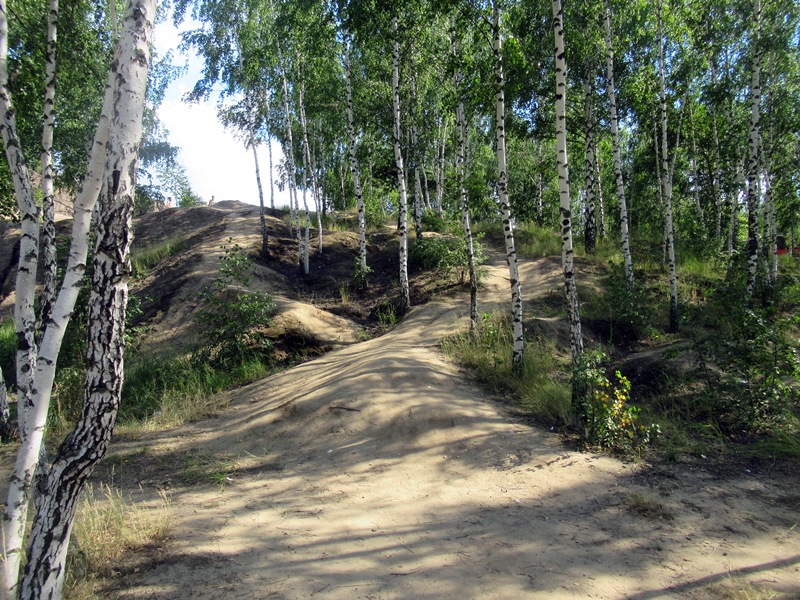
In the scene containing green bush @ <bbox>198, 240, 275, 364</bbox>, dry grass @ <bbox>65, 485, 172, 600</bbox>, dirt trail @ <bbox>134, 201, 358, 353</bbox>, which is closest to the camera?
dry grass @ <bbox>65, 485, 172, 600</bbox>

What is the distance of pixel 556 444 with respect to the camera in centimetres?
661

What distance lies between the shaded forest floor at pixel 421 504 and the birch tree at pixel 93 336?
759 mm

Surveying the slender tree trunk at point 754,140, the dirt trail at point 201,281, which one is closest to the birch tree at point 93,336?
the dirt trail at point 201,281

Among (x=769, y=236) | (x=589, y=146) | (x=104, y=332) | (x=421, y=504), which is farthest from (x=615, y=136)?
(x=104, y=332)

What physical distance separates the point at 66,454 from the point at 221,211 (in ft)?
80.9

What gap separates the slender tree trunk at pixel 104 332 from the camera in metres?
3.18

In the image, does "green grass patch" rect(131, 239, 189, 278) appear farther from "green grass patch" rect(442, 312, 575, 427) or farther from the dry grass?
the dry grass

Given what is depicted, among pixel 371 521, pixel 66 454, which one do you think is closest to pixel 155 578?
pixel 66 454

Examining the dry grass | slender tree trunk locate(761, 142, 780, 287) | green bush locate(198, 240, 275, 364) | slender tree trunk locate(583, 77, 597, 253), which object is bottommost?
the dry grass

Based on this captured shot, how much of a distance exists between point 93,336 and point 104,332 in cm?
7

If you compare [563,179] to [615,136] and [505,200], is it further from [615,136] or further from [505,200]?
[615,136]

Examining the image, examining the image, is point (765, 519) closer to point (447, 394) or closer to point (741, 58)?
point (447, 394)

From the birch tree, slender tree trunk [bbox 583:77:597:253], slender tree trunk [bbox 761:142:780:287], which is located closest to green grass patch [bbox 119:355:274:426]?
the birch tree

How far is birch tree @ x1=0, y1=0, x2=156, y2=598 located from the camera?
10.4 ft
